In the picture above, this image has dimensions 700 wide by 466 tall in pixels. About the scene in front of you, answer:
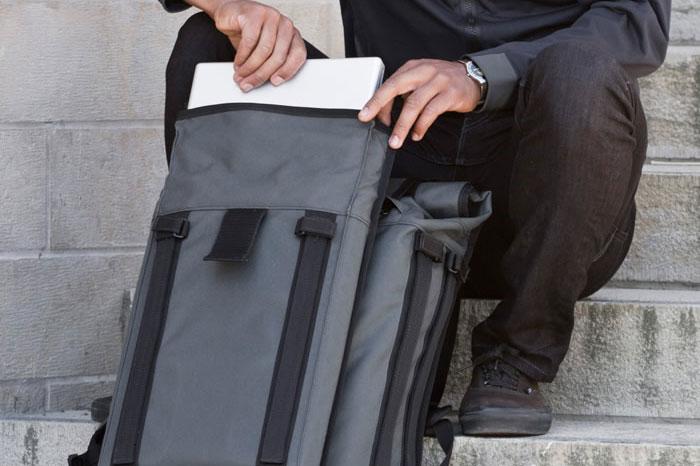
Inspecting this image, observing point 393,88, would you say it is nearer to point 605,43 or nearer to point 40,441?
point 605,43

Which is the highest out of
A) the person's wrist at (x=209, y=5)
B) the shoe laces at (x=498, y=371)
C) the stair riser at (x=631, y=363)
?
the person's wrist at (x=209, y=5)

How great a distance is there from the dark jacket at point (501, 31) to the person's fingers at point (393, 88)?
12 cm

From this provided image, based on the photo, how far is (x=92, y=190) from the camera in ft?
7.31

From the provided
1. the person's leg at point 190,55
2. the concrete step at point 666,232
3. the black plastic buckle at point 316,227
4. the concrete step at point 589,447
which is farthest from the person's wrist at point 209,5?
the concrete step at point 666,232

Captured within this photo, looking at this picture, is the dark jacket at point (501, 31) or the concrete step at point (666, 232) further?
the concrete step at point (666, 232)

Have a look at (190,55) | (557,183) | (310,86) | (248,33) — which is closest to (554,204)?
(557,183)

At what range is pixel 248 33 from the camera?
1.56m

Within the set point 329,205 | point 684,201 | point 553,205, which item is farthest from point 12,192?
point 684,201

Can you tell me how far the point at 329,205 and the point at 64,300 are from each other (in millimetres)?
976

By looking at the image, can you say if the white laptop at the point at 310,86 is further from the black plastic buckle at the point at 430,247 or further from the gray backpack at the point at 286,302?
the black plastic buckle at the point at 430,247

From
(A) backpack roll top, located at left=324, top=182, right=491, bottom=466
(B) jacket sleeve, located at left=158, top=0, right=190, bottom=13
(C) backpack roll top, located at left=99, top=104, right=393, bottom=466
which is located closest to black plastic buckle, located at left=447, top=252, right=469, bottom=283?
(A) backpack roll top, located at left=324, top=182, right=491, bottom=466

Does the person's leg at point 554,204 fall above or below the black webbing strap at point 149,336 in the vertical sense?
above

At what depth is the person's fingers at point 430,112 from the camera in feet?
4.82

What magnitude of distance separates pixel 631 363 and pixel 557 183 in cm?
45
